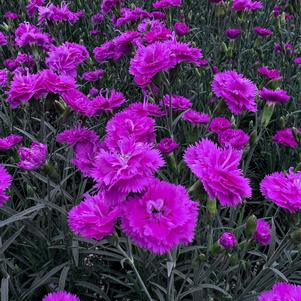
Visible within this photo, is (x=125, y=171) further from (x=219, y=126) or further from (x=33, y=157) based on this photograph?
(x=219, y=126)

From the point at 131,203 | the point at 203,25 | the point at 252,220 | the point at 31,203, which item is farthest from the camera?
the point at 203,25

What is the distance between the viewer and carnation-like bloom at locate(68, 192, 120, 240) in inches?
32.1

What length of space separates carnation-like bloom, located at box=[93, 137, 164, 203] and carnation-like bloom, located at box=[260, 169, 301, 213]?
344mm

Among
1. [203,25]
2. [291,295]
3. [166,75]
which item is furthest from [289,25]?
[291,295]

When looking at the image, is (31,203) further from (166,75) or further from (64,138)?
(166,75)

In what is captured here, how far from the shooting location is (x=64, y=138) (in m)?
1.29

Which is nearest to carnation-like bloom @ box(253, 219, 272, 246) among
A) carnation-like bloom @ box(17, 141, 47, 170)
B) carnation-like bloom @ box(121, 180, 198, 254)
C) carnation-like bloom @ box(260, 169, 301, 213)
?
carnation-like bloom @ box(260, 169, 301, 213)

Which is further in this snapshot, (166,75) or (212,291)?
(166,75)

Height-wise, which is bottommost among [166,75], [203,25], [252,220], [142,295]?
[142,295]

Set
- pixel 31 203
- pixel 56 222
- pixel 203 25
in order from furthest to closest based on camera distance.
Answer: pixel 203 25 < pixel 31 203 < pixel 56 222

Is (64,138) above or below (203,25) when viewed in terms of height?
above

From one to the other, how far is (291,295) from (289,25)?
2.74 metres

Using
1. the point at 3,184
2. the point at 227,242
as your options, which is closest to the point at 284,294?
the point at 227,242

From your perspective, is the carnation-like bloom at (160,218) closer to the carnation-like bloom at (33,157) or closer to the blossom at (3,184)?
the blossom at (3,184)
